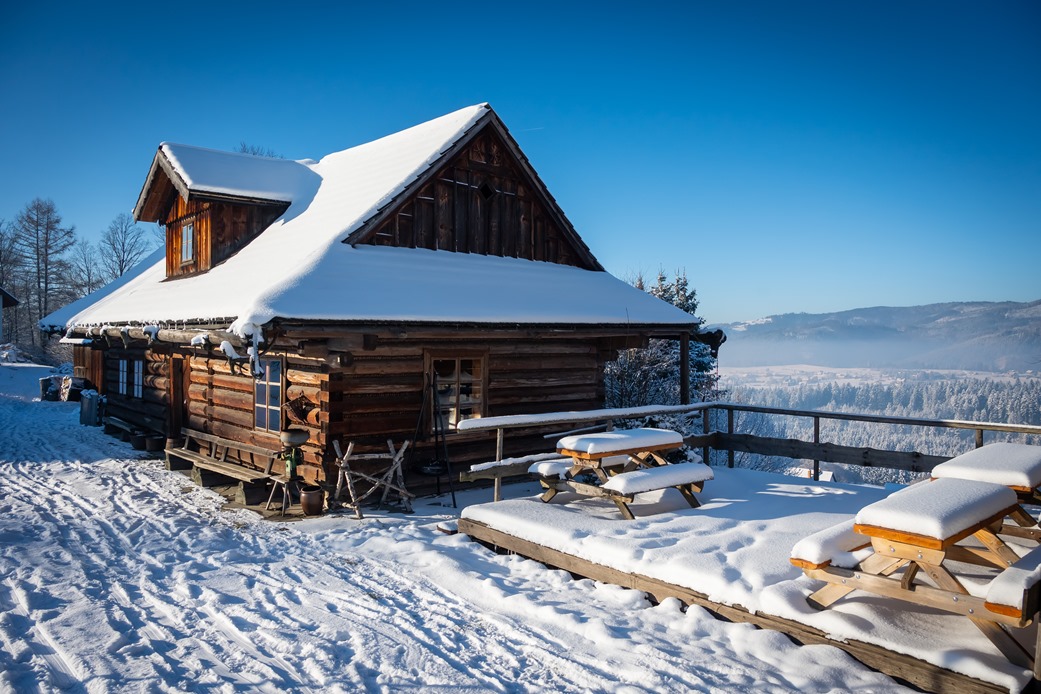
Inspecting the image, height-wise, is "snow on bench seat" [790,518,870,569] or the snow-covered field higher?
"snow on bench seat" [790,518,870,569]

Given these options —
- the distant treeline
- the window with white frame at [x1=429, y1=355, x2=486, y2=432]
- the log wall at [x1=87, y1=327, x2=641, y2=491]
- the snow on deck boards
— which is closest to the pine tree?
the distant treeline

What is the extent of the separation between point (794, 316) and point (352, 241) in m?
68.5

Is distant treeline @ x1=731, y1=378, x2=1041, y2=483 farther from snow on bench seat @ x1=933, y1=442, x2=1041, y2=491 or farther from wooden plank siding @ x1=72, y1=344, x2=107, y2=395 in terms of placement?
wooden plank siding @ x1=72, y1=344, x2=107, y2=395

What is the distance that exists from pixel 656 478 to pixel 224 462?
787 centimetres

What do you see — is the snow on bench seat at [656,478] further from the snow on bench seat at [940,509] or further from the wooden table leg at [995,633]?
the wooden table leg at [995,633]

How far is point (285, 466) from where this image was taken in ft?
34.2

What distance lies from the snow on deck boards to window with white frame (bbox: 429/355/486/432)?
341 centimetres

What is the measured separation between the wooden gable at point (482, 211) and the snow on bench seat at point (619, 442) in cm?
555

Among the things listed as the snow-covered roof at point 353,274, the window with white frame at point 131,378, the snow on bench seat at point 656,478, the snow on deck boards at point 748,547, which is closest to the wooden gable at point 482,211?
the snow-covered roof at point 353,274

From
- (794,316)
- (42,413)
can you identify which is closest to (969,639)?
(42,413)

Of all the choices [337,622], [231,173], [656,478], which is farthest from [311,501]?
[231,173]

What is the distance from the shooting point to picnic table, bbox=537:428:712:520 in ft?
24.5

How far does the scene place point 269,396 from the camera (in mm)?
11203

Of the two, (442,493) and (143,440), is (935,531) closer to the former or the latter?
(442,493)
